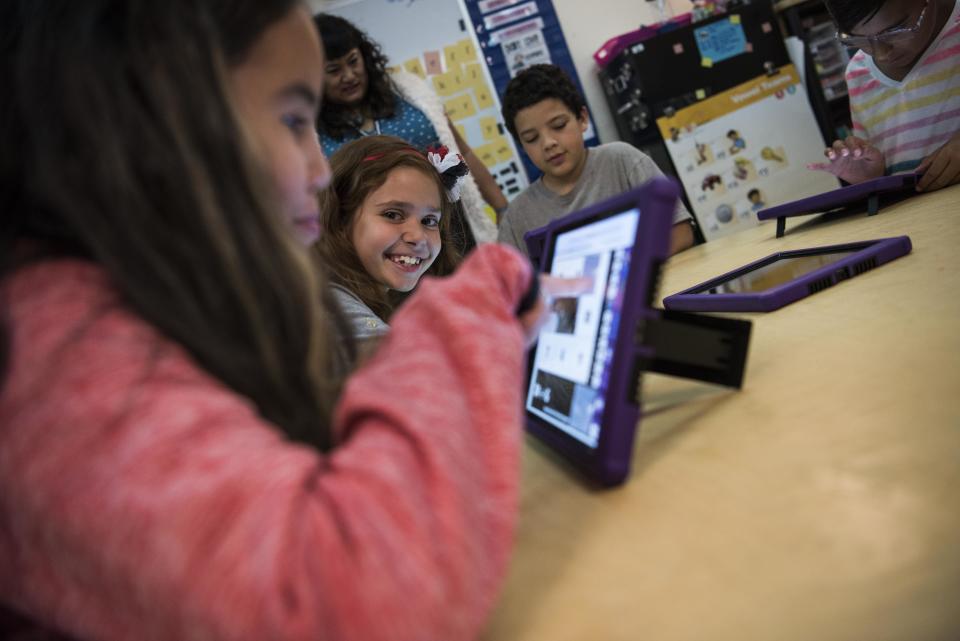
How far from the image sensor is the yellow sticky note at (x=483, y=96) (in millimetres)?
3363

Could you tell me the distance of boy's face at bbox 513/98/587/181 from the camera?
6.73ft

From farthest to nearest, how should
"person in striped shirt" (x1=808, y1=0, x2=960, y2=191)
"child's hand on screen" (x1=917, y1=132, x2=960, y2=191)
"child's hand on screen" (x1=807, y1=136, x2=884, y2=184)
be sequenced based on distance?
"child's hand on screen" (x1=807, y1=136, x2=884, y2=184)
"person in striped shirt" (x1=808, y1=0, x2=960, y2=191)
"child's hand on screen" (x1=917, y1=132, x2=960, y2=191)

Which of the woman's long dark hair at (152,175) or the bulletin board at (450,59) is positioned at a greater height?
the bulletin board at (450,59)

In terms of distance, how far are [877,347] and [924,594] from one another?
1.15 ft

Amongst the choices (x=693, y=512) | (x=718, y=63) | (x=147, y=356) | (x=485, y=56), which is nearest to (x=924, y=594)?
(x=693, y=512)

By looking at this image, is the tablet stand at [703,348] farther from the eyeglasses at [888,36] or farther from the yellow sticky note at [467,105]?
the yellow sticky note at [467,105]

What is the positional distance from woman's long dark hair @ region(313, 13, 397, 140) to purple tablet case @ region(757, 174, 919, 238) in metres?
1.22

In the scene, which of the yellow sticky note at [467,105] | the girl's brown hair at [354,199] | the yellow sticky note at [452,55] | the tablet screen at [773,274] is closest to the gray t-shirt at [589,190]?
the girl's brown hair at [354,199]

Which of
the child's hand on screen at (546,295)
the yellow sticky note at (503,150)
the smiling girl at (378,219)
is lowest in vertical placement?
the child's hand on screen at (546,295)

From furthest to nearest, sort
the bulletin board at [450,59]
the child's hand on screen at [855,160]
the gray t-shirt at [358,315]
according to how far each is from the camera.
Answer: the bulletin board at [450,59]
the child's hand on screen at [855,160]
the gray t-shirt at [358,315]

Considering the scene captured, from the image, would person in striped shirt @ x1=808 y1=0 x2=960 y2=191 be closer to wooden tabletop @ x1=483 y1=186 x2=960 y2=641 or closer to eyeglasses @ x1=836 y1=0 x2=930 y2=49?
eyeglasses @ x1=836 y1=0 x2=930 y2=49

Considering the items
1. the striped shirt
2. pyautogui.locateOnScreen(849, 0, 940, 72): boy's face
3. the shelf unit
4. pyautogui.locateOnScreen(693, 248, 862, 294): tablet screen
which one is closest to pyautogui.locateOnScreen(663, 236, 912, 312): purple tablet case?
pyautogui.locateOnScreen(693, 248, 862, 294): tablet screen

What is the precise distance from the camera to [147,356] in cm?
34

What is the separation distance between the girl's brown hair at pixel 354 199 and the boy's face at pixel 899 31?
1088 millimetres
